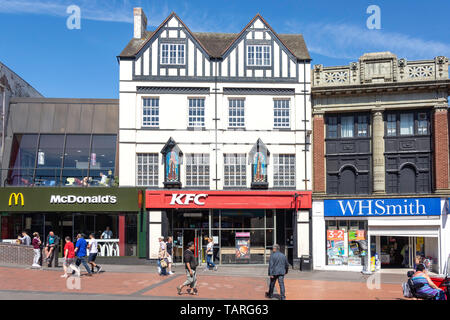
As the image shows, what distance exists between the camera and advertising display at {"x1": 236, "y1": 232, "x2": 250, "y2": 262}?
25922mm

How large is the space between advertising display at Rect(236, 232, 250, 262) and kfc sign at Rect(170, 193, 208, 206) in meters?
2.76

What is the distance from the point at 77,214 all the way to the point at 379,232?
638 inches

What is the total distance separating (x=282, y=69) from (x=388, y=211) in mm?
9571

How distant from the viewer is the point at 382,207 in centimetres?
2525

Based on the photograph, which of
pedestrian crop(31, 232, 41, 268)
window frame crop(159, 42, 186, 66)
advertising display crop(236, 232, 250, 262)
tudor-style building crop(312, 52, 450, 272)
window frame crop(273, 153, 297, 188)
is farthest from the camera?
window frame crop(159, 42, 186, 66)

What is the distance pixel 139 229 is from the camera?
25.3 metres

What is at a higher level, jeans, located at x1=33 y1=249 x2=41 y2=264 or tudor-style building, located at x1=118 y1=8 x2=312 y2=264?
tudor-style building, located at x1=118 y1=8 x2=312 y2=264

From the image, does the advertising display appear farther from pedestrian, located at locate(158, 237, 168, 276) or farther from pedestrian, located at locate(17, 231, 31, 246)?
pedestrian, located at locate(17, 231, 31, 246)

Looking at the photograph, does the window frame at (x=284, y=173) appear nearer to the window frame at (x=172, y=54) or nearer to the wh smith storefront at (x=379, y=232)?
the wh smith storefront at (x=379, y=232)

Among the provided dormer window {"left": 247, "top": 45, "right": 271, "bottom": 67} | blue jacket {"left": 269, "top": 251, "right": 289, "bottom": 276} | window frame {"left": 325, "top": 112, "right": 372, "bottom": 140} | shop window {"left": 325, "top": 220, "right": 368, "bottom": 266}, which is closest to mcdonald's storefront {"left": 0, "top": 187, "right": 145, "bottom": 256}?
dormer window {"left": 247, "top": 45, "right": 271, "bottom": 67}

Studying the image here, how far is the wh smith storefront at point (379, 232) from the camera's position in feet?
81.4

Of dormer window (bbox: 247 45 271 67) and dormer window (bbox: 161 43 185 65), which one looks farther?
dormer window (bbox: 247 45 271 67)

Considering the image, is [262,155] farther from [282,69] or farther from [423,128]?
[423,128]
